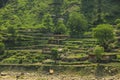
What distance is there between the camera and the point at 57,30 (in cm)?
12231

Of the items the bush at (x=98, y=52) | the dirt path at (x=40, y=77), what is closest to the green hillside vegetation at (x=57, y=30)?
the bush at (x=98, y=52)

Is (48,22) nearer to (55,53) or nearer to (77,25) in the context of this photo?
(77,25)

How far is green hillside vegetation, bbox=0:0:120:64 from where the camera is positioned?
4021 inches

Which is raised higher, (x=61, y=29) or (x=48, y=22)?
(x=48, y=22)

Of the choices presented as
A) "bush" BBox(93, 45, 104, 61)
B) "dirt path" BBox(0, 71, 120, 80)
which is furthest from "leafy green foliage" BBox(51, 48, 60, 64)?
"bush" BBox(93, 45, 104, 61)

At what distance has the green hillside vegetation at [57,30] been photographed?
10212 cm

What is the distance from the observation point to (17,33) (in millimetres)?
122375

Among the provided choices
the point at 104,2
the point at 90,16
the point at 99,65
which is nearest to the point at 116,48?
the point at 99,65

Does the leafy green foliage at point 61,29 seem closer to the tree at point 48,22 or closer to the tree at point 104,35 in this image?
the tree at point 48,22

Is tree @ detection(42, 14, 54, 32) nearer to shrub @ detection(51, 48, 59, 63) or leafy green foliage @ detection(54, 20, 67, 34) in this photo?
leafy green foliage @ detection(54, 20, 67, 34)

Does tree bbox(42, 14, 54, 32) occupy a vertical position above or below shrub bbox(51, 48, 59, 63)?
above

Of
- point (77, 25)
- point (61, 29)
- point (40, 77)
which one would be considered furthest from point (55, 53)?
point (61, 29)

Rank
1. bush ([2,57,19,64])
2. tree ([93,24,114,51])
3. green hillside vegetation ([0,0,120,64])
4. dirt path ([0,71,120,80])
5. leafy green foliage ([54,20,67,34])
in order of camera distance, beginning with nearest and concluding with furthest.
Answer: dirt path ([0,71,120,80])
tree ([93,24,114,51])
green hillside vegetation ([0,0,120,64])
bush ([2,57,19,64])
leafy green foliage ([54,20,67,34])

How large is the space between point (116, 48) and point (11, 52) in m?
30.6
